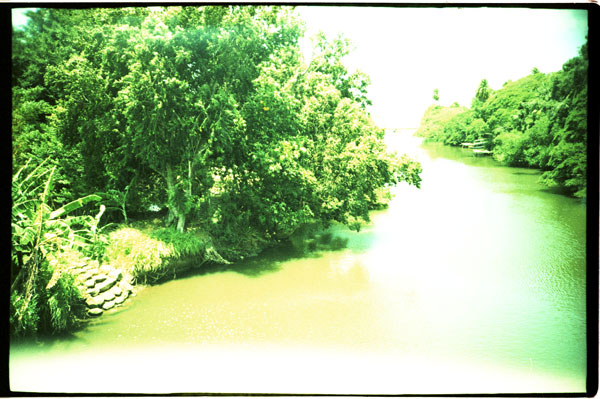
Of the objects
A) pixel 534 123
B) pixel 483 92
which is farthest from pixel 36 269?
pixel 534 123

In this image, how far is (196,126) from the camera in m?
6.01

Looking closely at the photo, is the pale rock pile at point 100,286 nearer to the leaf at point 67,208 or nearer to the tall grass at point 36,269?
the tall grass at point 36,269

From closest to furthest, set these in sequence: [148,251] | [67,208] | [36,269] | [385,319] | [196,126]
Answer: [36,269] → [67,208] → [385,319] → [148,251] → [196,126]

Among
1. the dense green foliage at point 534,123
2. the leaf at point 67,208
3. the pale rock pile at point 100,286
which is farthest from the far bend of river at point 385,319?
the leaf at point 67,208

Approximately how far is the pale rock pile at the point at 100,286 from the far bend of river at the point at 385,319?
0.18 m

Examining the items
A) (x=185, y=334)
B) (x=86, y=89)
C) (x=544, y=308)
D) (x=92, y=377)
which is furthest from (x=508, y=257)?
(x=86, y=89)

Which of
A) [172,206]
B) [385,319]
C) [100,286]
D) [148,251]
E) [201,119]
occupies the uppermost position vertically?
[201,119]

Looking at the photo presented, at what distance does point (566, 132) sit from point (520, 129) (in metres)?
2.11

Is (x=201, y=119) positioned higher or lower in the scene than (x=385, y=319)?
higher

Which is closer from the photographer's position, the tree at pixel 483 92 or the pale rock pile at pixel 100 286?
the pale rock pile at pixel 100 286

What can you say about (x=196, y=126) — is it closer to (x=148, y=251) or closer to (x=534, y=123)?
(x=148, y=251)

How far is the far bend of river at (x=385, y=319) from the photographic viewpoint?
153 inches

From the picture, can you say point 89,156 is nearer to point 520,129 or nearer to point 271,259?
point 271,259

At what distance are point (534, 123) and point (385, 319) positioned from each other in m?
3.97
